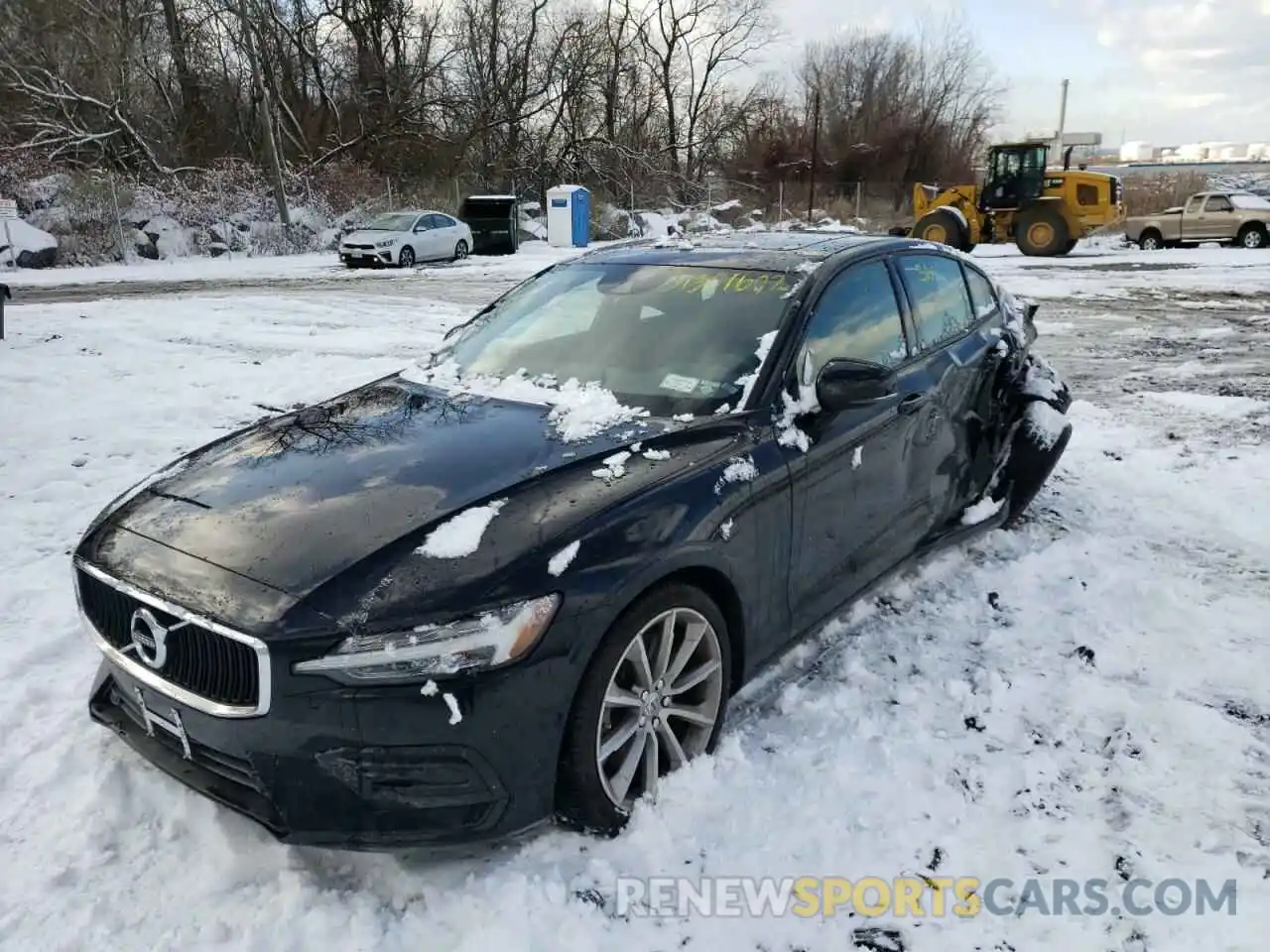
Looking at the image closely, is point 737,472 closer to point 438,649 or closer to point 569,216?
point 438,649

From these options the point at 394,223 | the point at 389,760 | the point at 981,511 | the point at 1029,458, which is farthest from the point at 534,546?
the point at 394,223

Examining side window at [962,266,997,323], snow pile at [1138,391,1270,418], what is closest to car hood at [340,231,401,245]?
snow pile at [1138,391,1270,418]

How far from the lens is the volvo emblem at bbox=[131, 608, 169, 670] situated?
7.71ft

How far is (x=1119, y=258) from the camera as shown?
909 inches

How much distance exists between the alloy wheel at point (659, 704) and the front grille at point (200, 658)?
2.92 ft

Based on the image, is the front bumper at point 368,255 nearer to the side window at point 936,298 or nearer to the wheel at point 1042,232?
the wheel at point 1042,232

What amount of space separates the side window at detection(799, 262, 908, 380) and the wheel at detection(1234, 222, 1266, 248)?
1073 inches

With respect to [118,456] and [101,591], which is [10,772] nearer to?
[101,591]

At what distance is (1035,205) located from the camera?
23.3 m

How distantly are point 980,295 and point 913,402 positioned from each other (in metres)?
1.39

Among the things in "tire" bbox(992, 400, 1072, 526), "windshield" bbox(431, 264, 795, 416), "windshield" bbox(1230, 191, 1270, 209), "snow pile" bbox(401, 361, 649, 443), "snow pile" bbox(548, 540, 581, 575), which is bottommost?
"tire" bbox(992, 400, 1072, 526)

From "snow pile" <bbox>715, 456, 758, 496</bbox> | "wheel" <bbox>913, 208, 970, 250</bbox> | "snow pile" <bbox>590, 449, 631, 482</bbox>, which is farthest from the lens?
"wheel" <bbox>913, 208, 970, 250</bbox>

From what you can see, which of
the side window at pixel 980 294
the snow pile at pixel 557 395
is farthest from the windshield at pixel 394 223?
the snow pile at pixel 557 395

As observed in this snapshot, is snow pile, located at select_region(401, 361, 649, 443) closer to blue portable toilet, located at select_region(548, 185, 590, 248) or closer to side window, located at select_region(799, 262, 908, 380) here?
side window, located at select_region(799, 262, 908, 380)
